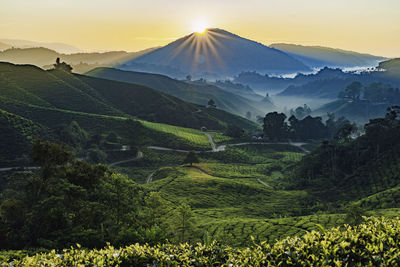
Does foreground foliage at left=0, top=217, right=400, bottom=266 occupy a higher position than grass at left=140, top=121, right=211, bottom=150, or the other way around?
foreground foliage at left=0, top=217, right=400, bottom=266

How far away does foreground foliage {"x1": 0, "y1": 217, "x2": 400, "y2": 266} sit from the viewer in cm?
1071

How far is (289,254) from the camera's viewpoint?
1116cm

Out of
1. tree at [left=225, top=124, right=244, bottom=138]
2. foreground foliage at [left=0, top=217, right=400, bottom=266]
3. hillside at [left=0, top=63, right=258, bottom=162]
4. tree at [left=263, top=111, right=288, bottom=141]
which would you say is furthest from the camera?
tree at [left=263, top=111, right=288, bottom=141]

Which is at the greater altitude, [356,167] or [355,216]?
[355,216]

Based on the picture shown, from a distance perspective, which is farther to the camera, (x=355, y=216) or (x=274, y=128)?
(x=274, y=128)

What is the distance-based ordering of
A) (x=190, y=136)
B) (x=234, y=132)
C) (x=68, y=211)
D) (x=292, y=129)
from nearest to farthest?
(x=68, y=211) → (x=190, y=136) → (x=234, y=132) → (x=292, y=129)

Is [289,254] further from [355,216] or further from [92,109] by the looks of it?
[92,109]

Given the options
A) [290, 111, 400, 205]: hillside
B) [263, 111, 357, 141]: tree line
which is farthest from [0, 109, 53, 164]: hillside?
[263, 111, 357, 141]: tree line

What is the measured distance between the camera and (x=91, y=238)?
24188 millimetres

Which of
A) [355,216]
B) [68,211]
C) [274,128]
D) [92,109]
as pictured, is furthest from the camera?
[92,109]

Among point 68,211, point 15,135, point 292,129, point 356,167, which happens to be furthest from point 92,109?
point 68,211

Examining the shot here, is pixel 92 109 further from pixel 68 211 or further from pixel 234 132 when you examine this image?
pixel 68 211

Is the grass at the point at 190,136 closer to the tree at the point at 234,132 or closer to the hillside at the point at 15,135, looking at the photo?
the tree at the point at 234,132

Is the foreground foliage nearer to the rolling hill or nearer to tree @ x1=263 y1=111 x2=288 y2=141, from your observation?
tree @ x1=263 y1=111 x2=288 y2=141
